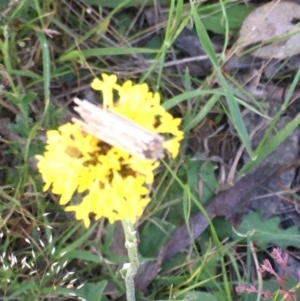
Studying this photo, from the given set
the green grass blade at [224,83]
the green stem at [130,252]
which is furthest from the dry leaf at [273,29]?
the green stem at [130,252]

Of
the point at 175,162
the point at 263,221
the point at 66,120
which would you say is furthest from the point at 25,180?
the point at 263,221

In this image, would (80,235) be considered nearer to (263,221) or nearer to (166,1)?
(263,221)

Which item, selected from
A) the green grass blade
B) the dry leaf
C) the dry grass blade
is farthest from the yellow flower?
the dry leaf

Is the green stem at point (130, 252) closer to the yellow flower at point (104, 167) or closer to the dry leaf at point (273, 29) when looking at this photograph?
the yellow flower at point (104, 167)

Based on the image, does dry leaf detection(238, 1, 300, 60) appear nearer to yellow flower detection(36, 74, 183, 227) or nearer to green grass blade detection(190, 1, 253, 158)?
green grass blade detection(190, 1, 253, 158)

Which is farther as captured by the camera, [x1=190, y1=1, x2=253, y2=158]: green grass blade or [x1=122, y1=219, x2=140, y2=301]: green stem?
[x1=190, y1=1, x2=253, y2=158]: green grass blade

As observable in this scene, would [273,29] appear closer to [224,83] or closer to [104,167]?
[224,83]
